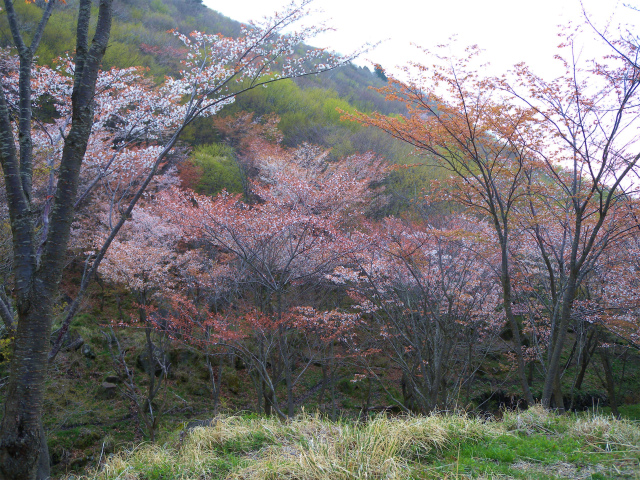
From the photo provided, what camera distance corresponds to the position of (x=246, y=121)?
22.8 meters

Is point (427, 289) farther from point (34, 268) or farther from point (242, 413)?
point (34, 268)

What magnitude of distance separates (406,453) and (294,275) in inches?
239

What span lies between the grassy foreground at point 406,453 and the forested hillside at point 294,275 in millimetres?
29

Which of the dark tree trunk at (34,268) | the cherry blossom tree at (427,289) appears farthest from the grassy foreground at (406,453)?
the cherry blossom tree at (427,289)

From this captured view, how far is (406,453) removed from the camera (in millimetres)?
3137

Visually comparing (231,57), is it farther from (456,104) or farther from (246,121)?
(246,121)

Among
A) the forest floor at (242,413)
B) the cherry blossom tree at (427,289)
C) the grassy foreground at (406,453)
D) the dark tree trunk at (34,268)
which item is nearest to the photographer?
the dark tree trunk at (34,268)

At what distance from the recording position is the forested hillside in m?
3.00

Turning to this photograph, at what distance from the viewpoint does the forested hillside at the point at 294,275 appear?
3.00 metres

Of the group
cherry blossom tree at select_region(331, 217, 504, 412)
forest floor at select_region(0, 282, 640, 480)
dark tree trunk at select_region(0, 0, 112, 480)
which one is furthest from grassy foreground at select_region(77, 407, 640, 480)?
cherry blossom tree at select_region(331, 217, 504, 412)

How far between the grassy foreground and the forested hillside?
0.10ft

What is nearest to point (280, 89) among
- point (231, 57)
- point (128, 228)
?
point (128, 228)

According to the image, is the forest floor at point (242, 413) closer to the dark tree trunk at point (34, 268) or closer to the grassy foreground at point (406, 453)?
the grassy foreground at point (406, 453)

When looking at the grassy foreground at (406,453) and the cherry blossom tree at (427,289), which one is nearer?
the grassy foreground at (406,453)
